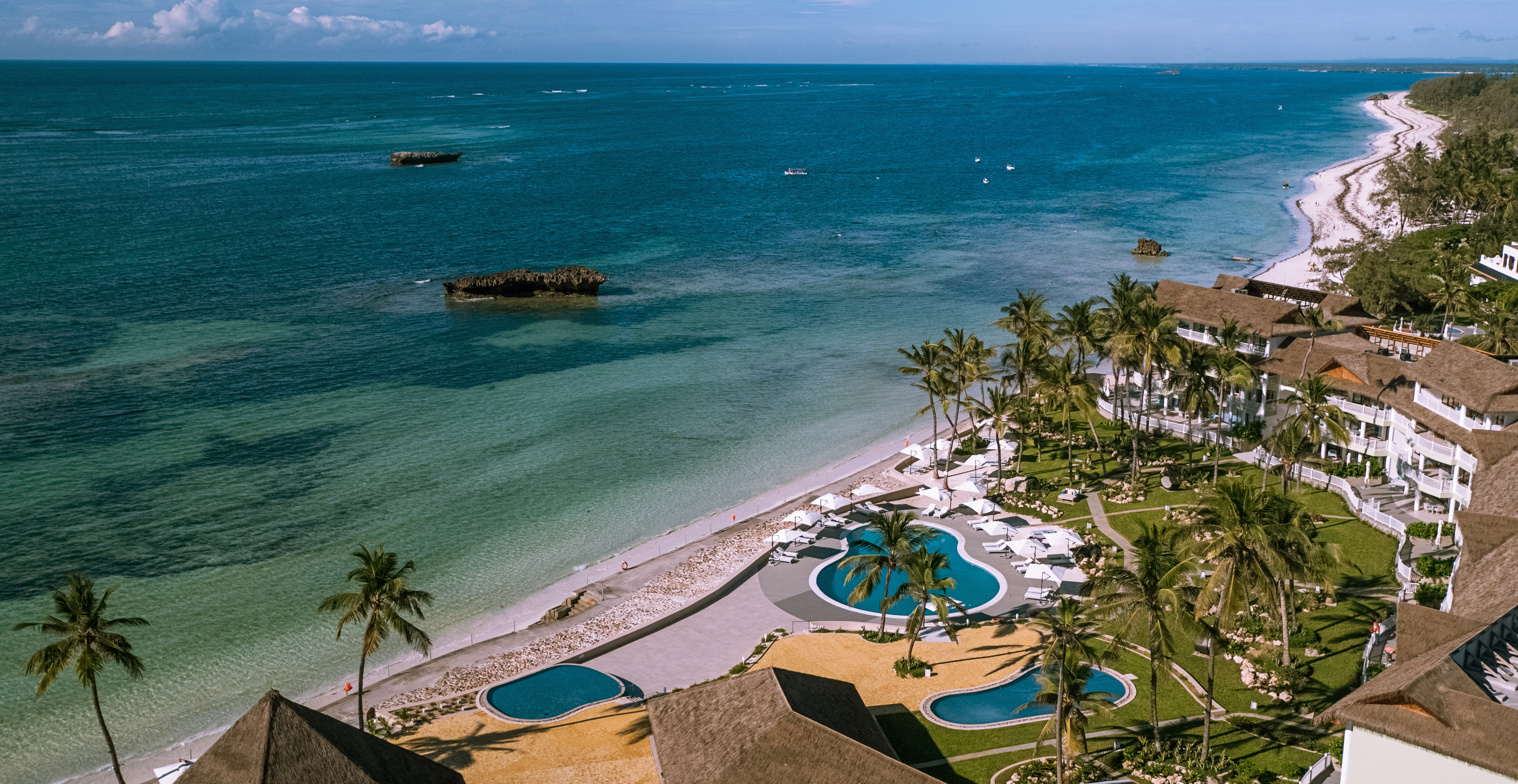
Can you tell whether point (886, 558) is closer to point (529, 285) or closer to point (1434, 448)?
point (1434, 448)

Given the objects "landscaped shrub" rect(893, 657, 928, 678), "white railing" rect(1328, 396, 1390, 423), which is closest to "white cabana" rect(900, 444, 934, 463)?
"white railing" rect(1328, 396, 1390, 423)

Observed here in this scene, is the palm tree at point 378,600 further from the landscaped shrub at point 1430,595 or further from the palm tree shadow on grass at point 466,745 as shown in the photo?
the landscaped shrub at point 1430,595

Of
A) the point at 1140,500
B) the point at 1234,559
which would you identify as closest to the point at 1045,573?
the point at 1140,500

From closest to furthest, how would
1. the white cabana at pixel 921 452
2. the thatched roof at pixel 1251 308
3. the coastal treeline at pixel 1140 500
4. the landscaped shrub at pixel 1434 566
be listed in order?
1. the coastal treeline at pixel 1140 500
2. the landscaped shrub at pixel 1434 566
3. the white cabana at pixel 921 452
4. the thatched roof at pixel 1251 308

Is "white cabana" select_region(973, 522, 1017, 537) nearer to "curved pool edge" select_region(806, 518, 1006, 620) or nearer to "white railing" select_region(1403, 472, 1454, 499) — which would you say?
"curved pool edge" select_region(806, 518, 1006, 620)

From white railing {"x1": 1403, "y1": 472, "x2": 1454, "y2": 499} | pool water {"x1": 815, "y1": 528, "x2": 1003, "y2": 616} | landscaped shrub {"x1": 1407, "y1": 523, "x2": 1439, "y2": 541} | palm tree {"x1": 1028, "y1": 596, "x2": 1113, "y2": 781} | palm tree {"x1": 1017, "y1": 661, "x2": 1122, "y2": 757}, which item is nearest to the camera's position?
palm tree {"x1": 1028, "y1": 596, "x2": 1113, "y2": 781}

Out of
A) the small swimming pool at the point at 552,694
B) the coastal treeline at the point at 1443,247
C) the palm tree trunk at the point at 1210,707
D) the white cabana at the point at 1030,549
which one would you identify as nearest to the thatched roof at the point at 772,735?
the small swimming pool at the point at 552,694

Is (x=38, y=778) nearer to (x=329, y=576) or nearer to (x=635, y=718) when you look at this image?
(x=329, y=576)
